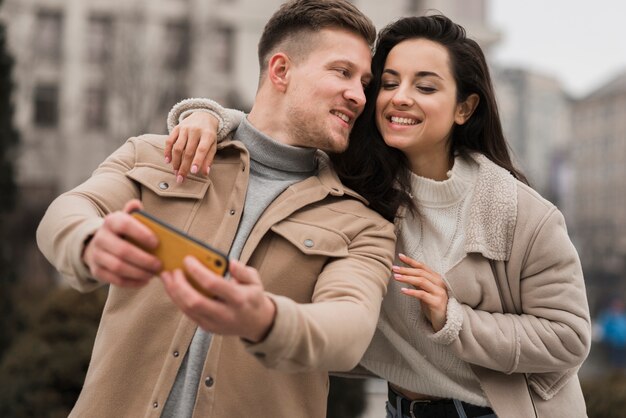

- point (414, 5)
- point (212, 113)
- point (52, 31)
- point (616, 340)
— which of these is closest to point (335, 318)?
point (212, 113)

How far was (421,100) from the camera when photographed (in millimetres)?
3598

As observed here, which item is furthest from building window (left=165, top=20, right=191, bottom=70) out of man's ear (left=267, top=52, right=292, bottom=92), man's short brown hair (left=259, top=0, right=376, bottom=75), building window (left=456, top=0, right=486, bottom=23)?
man's ear (left=267, top=52, right=292, bottom=92)

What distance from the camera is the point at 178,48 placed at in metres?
24.1

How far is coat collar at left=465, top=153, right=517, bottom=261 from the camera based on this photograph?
348 centimetres

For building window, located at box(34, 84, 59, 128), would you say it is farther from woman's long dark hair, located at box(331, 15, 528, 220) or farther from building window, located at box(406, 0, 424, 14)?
woman's long dark hair, located at box(331, 15, 528, 220)

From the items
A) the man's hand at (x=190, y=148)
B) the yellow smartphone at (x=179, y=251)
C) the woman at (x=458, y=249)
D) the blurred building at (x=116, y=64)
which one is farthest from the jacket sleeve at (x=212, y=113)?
the blurred building at (x=116, y=64)

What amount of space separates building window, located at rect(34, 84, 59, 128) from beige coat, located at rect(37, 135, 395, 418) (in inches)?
1108

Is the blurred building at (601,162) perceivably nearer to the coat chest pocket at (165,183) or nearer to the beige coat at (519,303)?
the beige coat at (519,303)

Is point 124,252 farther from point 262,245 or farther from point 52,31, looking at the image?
point 52,31

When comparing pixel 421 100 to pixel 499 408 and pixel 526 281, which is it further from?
pixel 499 408

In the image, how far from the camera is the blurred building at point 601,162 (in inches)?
3110

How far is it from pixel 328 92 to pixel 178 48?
21.4 meters

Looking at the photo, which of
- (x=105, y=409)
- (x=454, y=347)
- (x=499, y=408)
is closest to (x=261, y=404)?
(x=105, y=409)

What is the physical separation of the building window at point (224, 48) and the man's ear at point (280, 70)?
2876 cm
